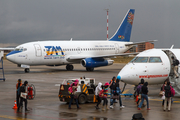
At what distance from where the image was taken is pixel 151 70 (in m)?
18.4

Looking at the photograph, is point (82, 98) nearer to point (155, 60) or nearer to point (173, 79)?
point (155, 60)

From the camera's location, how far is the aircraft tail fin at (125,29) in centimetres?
4847

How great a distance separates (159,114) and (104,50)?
3257 centimetres

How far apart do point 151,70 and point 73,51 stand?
24882 millimetres

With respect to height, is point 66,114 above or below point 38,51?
below

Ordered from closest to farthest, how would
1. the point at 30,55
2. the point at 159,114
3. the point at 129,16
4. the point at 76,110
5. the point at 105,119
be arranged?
the point at 105,119 → the point at 159,114 → the point at 76,110 → the point at 30,55 → the point at 129,16

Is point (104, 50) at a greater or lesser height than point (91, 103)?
greater

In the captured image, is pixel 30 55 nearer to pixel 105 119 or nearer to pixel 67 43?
pixel 67 43

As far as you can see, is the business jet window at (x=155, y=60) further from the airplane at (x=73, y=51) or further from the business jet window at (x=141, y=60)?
the airplane at (x=73, y=51)

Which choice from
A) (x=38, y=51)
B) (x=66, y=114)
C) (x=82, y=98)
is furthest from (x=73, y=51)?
(x=66, y=114)

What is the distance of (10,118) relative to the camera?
12547mm

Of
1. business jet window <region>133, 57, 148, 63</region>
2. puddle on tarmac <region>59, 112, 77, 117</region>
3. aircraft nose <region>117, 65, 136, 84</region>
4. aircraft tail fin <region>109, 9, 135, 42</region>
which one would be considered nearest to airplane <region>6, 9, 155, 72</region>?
aircraft tail fin <region>109, 9, 135, 42</region>

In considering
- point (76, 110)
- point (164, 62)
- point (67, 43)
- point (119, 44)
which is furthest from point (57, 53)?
point (76, 110)

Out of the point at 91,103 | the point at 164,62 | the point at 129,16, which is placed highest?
the point at 129,16
